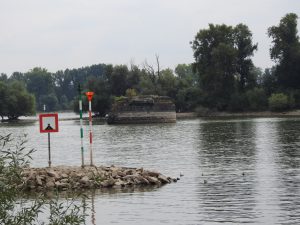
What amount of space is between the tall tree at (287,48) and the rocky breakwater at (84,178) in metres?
130

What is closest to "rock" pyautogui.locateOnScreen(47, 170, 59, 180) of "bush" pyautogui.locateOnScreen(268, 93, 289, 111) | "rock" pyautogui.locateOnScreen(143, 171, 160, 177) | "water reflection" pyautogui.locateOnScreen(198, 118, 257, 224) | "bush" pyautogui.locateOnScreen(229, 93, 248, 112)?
"rock" pyautogui.locateOnScreen(143, 171, 160, 177)

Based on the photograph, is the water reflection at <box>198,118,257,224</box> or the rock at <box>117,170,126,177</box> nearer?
Result: the water reflection at <box>198,118,257,224</box>

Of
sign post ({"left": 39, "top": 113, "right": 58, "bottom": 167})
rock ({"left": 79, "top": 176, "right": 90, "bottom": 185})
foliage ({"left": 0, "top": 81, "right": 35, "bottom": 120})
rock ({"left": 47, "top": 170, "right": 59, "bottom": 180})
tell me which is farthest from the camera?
foliage ({"left": 0, "top": 81, "right": 35, "bottom": 120})

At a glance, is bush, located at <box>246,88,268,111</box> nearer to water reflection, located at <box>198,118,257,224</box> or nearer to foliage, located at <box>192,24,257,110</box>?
foliage, located at <box>192,24,257,110</box>

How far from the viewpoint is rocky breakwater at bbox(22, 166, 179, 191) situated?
93.5 ft

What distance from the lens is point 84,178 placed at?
28.8 metres

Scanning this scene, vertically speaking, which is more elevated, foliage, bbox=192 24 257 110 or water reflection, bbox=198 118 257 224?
foliage, bbox=192 24 257 110

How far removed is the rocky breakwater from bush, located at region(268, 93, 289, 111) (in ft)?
407

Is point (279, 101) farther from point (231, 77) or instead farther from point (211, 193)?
point (211, 193)

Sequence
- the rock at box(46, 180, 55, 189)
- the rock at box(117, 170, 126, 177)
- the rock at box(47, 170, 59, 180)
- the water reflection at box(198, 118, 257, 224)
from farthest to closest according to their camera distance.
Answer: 1. the rock at box(117, 170, 126, 177)
2. the rock at box(47, 170, 59, 180)
3. the rock at box(46, 180, 55, 189)
4. the water reflection at box(198, 118, 257, 224)

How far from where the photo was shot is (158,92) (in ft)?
568

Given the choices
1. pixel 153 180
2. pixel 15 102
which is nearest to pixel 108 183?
pixel 153 180

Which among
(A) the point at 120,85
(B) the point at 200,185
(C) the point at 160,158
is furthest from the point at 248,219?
(A) the point at 120,85

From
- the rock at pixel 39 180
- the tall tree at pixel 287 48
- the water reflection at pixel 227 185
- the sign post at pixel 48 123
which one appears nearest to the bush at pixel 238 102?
the tall tree at pixel 287 48
